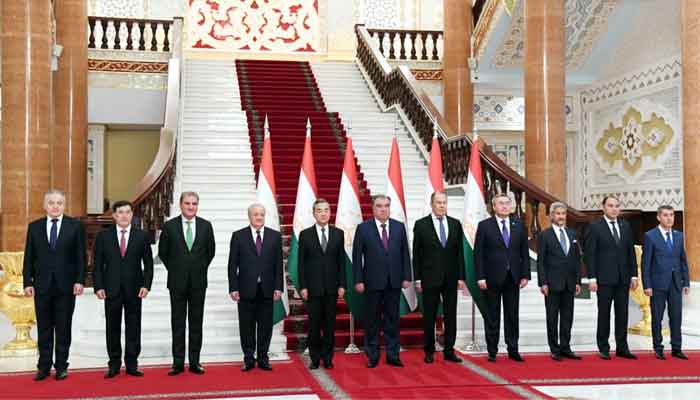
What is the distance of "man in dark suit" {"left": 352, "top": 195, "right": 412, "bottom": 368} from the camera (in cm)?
555

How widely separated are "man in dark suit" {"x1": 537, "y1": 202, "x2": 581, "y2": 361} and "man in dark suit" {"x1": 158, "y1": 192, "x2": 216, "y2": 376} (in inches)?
96.3

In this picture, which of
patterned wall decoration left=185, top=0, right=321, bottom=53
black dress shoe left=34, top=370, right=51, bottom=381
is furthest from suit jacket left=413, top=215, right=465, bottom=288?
patterned wall decoration left=185, top=0, right=321, bottom=53

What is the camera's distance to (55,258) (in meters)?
5.09

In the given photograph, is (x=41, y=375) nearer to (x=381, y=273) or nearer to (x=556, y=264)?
(x=381, y=273)

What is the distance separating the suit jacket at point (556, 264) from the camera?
226 inches

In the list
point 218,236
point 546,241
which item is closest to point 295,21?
point 218,236

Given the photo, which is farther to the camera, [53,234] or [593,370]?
[593,370]

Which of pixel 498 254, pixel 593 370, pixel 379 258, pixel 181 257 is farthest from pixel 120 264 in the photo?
pixel 593 370

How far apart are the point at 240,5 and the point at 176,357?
12.9 metres

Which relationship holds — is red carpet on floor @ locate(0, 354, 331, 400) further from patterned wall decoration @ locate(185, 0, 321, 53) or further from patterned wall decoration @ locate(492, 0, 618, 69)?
patterned wall decoration @ locate(185, 0, 321, 53)

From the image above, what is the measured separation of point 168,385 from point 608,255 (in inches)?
129

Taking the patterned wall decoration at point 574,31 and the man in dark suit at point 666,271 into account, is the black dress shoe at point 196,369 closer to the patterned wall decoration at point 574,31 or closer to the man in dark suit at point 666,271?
the man in dark suit at point 666,271

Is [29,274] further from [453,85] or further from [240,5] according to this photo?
[240,5]

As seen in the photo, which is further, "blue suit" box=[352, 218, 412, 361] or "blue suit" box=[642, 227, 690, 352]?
"blue suit" box=[642, 227, 690, 352]
